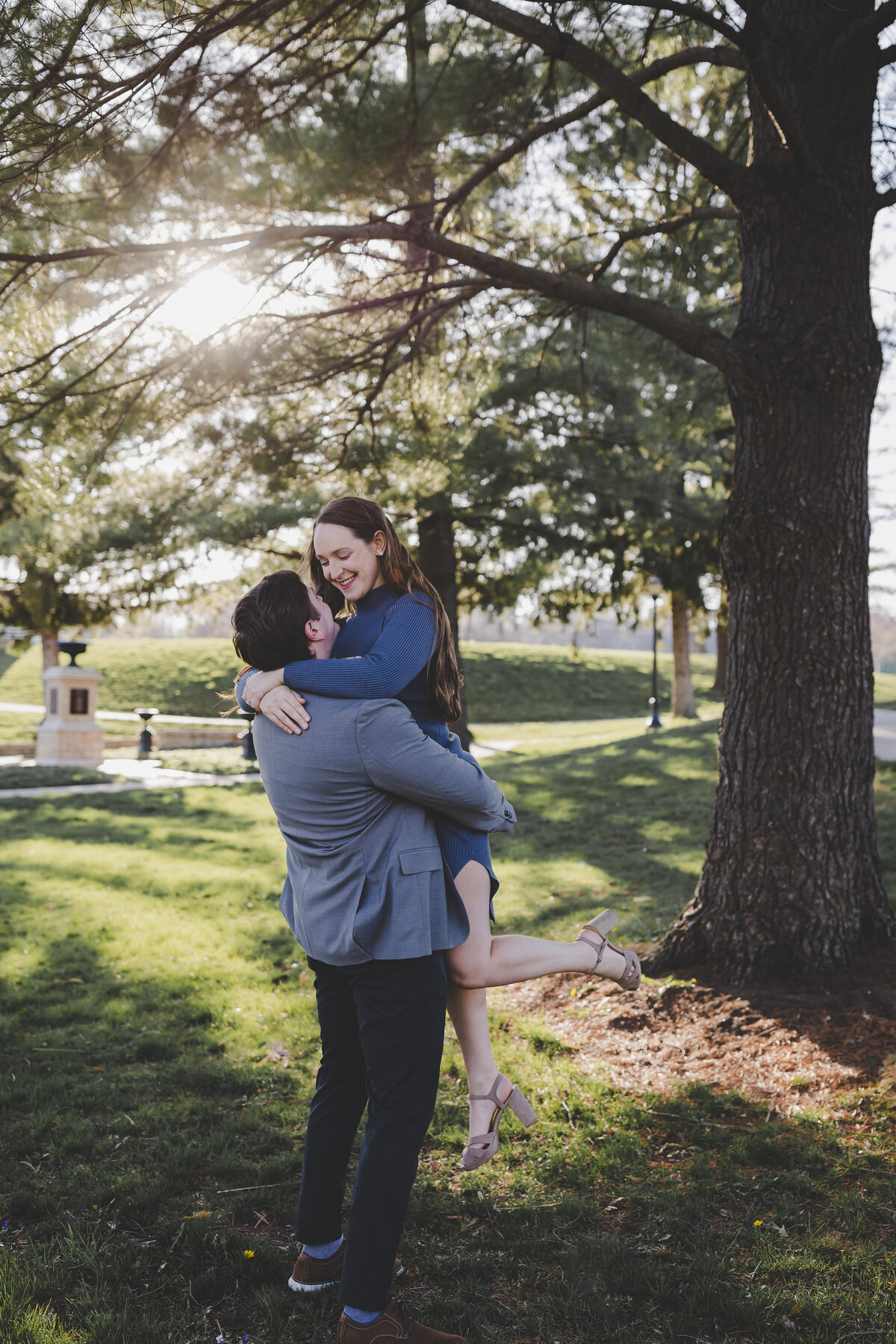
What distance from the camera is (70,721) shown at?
17.4 m

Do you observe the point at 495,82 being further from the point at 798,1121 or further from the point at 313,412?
the point at 798,1121

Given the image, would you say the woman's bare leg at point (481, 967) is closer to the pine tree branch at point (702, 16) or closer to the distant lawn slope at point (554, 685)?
the pine tree branch at point (702, 16)

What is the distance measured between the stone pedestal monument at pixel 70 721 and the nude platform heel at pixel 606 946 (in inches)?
613

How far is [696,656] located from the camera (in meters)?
48.9

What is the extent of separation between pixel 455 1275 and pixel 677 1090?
4.47 ft

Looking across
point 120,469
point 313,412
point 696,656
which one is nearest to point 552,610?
point 120,469

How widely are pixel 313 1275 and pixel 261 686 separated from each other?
155cm

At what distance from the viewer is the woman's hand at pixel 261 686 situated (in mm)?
2113

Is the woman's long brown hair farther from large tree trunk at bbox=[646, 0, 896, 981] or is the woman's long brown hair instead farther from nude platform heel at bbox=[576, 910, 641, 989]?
large tree trunk at bbox=[646, 0, 896, 981]

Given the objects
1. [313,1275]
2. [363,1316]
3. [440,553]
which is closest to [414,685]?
[363,1316]

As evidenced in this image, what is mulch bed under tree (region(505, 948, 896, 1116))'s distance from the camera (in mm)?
3445

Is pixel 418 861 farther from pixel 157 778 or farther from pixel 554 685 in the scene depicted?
Answer: pixel 554 685

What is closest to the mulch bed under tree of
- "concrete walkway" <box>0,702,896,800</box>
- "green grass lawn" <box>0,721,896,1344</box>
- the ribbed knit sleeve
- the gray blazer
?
"green grass lawn" <box>0,721,896,1344</box>

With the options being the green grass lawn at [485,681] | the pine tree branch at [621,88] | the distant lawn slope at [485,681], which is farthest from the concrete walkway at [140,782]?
the distant lawn slope at [485,681]
